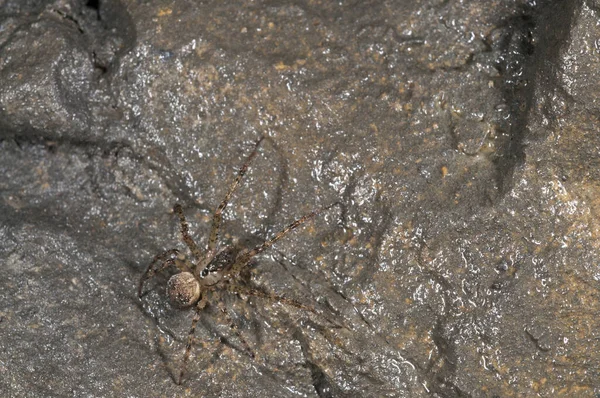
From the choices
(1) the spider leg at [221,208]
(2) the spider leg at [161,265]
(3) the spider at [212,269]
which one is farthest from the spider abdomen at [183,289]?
(1) the spider leg at [221,208]

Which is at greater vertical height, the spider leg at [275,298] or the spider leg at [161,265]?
the spider leg at [275,298]

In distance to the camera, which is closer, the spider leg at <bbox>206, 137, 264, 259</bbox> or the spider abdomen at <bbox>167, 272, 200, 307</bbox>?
the spider abdomen at <bbox>167, 272, 200, 307</bbox>

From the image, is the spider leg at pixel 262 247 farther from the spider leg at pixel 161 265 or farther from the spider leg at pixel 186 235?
the spider leg at pixel 161 265

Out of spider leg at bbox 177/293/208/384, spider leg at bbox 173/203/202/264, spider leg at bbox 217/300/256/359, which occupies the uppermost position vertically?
spider leg at bbox 173/203/202/264

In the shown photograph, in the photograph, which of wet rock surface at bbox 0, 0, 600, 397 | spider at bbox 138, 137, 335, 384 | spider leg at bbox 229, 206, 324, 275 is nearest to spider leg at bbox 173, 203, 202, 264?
Result: spider at bbox 138, 137, 335, 384

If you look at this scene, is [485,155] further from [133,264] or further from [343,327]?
[133,264]

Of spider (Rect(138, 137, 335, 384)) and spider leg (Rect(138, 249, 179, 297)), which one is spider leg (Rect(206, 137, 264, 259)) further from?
spider leg (Rect(138, 249, 179, 297))

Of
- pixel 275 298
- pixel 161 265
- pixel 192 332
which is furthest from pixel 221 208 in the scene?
pixel 192 332
